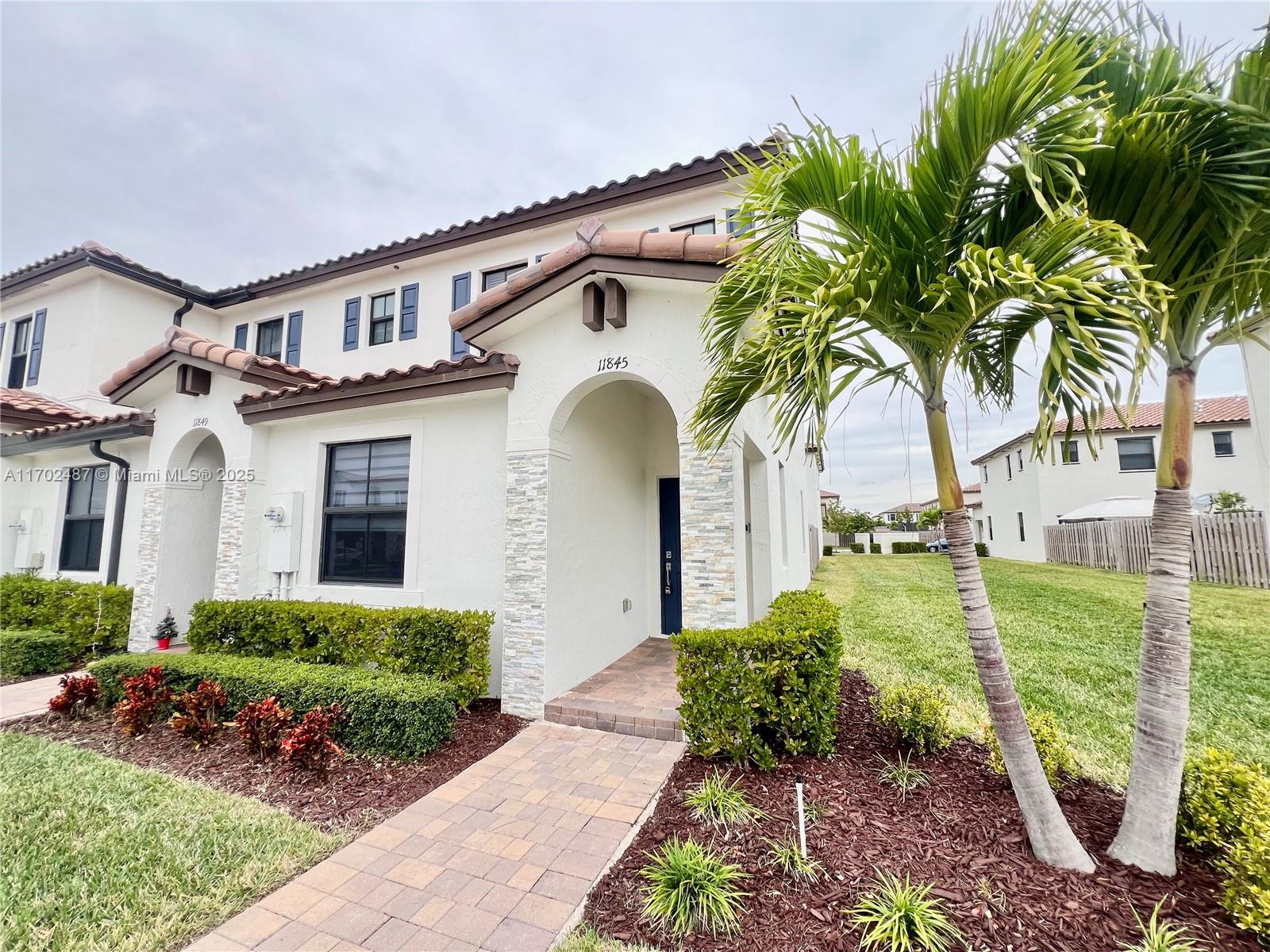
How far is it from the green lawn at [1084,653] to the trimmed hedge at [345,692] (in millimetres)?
5659

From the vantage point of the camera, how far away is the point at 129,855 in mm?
3779

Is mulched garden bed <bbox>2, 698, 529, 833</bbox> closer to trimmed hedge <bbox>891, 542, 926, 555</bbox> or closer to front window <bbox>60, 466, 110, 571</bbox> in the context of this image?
front window <bbox>60, 466, 110, 571</bbox>

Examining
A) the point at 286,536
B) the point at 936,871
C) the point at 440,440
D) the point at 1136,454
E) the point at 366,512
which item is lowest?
the point at 936,871

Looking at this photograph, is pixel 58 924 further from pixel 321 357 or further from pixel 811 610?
pixel 321 357

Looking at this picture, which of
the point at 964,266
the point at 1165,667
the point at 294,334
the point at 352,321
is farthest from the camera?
the point at 294,334

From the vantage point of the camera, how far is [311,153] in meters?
11.1

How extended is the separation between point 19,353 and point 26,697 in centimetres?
1230

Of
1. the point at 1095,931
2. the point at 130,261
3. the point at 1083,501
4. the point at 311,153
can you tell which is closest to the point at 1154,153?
the point at 1095,931

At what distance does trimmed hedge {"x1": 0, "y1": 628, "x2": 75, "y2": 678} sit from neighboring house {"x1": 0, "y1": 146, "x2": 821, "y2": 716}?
128cm

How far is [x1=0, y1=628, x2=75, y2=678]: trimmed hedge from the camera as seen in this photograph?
895 centimetres

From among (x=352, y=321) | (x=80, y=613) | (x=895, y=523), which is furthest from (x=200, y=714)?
(x=895, y=523)

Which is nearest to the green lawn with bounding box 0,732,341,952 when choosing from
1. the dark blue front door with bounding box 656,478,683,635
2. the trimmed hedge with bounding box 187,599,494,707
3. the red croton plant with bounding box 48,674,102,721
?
the red croton plant with bounding box 48,674,102,721

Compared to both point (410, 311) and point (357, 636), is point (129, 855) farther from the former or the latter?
point (410, 311)

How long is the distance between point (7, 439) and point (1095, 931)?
64.2 feet
